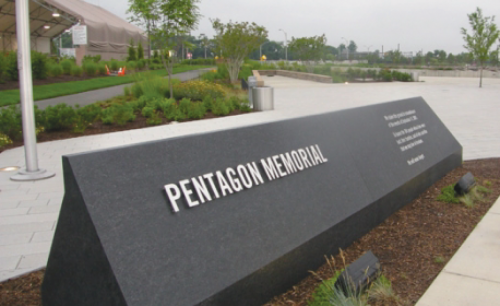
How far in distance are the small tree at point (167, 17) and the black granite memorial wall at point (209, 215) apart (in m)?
13.3

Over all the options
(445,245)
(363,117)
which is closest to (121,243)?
(445,245)

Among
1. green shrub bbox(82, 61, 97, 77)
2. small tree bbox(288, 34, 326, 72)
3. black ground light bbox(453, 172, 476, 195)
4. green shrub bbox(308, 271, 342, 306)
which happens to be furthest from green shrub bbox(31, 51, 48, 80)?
small tree bbox(288, 34, 326, 72)

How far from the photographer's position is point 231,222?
10.8 ft

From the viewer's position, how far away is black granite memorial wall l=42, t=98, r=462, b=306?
2686 mm

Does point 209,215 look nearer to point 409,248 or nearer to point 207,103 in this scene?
point 409,248

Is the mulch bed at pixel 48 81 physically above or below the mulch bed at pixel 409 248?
above

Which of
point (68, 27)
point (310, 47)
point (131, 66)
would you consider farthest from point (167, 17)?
point (68, 27)

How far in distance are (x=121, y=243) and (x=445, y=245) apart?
3412 mm

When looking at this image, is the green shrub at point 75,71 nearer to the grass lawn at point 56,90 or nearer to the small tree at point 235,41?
the grass lawn at point 56,90

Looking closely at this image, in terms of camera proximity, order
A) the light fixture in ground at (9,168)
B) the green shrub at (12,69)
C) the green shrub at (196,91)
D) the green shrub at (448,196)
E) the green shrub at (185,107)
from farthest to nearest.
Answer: the green shrub at (12,69) → the green shrub at (196,91) → the green shrub at (185,107) → the light fixture in ground at (9,168) → the green shrub at (448,196)

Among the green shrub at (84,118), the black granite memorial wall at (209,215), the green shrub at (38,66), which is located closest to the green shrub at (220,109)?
the green shrub at (84,118)

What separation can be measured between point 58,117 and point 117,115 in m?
1.68

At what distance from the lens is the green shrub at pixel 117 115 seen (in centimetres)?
1292

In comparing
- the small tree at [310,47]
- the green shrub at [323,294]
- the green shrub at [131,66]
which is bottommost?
the green shrub at [323,294]
